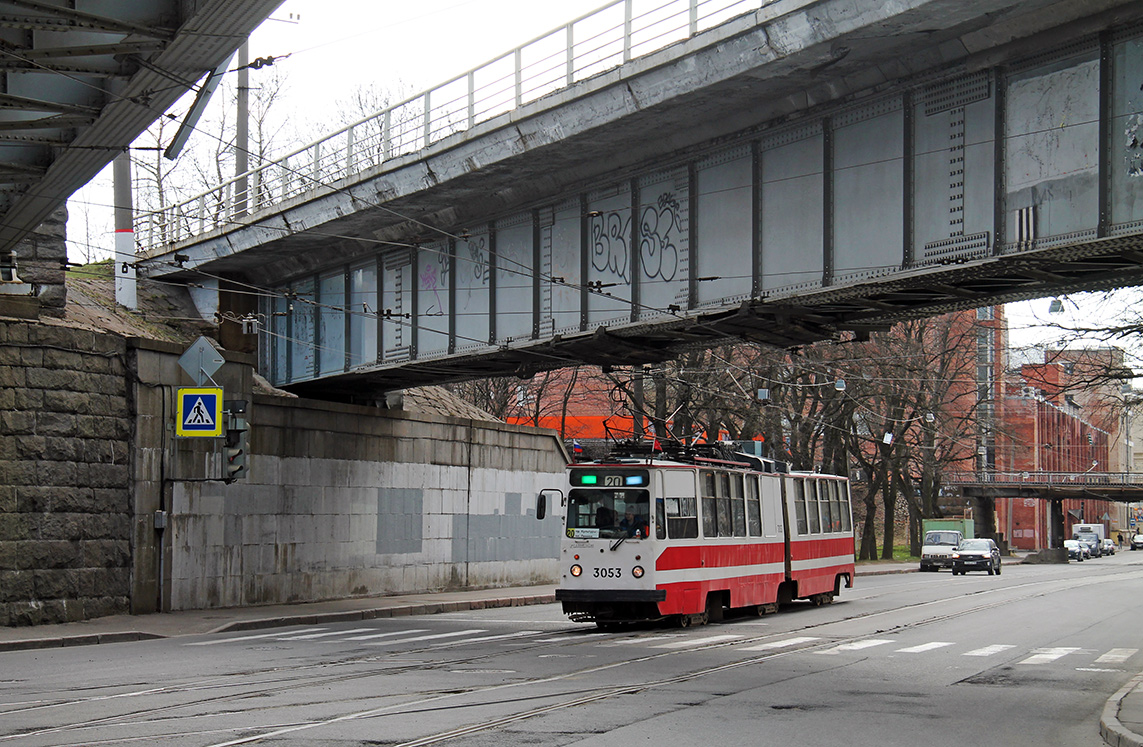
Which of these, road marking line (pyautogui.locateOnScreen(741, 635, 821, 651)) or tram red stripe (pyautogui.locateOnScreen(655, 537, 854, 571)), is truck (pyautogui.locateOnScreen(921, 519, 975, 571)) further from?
road marking line (pyautogui.locateOnScreen(741, 635, 821, 651))

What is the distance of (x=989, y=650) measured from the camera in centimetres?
1848

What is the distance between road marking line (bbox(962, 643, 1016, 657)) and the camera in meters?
17.8

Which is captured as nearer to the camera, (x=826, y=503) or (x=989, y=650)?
(x=989, y=650)

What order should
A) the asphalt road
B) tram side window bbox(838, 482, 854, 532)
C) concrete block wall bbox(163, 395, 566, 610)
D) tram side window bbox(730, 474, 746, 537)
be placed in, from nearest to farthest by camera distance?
the asphalt road < tram side window bbox(730, 474, 746, 537) < concrete block wall bbox(163, 395, 566, 610) < tram side window bbox(838, 482, 854, 532)

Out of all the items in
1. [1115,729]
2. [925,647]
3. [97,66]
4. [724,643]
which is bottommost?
[925,647]

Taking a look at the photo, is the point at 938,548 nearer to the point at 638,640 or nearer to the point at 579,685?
the point at 638,640

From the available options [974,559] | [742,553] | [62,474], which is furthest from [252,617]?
[974,559]

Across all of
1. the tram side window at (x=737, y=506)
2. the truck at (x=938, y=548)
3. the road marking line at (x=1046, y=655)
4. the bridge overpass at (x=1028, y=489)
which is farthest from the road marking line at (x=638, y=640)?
the bridge overpass at (x=1028, y=489)

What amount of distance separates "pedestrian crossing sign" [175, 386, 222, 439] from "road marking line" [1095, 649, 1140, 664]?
583 inches

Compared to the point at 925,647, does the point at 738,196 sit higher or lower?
higher

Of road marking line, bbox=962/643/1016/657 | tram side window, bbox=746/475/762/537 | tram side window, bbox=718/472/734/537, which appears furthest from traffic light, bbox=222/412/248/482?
road marking line, bbox=962/643/1016/657

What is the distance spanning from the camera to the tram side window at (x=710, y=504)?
68.9 ft

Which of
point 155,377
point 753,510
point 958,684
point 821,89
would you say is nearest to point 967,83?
point 821,89

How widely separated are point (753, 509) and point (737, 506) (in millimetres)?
719
